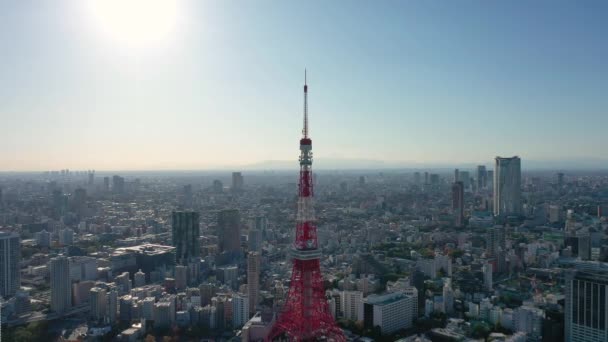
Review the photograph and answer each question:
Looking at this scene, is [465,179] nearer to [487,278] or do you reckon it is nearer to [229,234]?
[229,234]

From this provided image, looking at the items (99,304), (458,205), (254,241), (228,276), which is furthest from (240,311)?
(458,205)

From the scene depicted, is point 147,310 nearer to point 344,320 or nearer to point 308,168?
point 344,320

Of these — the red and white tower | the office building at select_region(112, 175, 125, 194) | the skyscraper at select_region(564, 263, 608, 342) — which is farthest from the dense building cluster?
the office building at select_region(112, 175, 125, 194)

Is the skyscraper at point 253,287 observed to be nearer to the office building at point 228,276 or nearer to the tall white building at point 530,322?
the office building at point 228,276

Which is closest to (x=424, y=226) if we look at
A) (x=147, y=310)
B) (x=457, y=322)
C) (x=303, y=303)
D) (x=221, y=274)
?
(x=221, y=274)

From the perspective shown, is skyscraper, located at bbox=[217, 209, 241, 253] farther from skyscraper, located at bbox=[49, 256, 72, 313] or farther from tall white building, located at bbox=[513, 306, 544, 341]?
tall white building, located at bbox=[513, 306, 544, 341]
